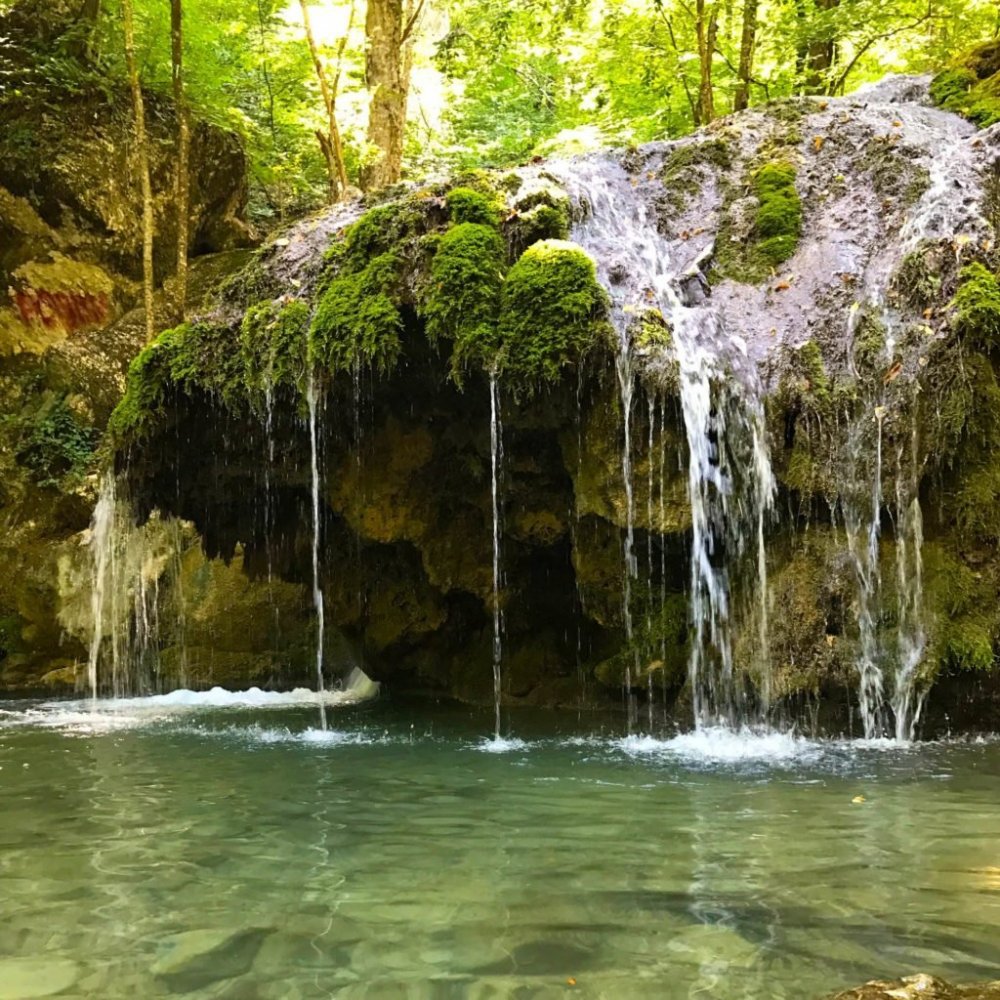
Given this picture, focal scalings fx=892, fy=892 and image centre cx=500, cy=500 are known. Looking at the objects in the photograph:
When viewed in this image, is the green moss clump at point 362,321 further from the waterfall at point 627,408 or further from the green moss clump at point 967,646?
the green moss clump at point 967,646

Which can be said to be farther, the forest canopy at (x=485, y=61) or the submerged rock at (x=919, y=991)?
the forest canopy at (x=485, y=61)

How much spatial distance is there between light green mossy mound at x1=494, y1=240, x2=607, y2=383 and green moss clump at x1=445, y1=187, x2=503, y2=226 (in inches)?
26.6

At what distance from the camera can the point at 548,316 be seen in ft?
25.1

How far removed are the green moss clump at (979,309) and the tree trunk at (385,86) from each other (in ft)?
28.1

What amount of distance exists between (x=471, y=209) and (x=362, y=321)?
147cm

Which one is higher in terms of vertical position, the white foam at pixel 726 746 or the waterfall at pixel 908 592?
the waterfall at pixel 908 592

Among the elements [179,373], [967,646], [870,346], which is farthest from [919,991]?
Result: [179,373]

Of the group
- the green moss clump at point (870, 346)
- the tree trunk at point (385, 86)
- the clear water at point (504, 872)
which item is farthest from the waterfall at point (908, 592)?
the tree trunk at point (385, 86)

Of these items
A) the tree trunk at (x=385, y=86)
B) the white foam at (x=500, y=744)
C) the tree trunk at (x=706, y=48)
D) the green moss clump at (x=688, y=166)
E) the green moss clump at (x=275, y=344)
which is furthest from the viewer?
the tree trunk at (x=385, y=86)

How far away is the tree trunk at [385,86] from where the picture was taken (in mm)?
13273

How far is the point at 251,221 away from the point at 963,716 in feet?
60.2

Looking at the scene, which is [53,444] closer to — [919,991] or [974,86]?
[974,86]

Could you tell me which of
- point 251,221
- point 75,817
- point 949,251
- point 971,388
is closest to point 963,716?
point 971,388

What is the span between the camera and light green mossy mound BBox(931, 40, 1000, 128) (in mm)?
9961
